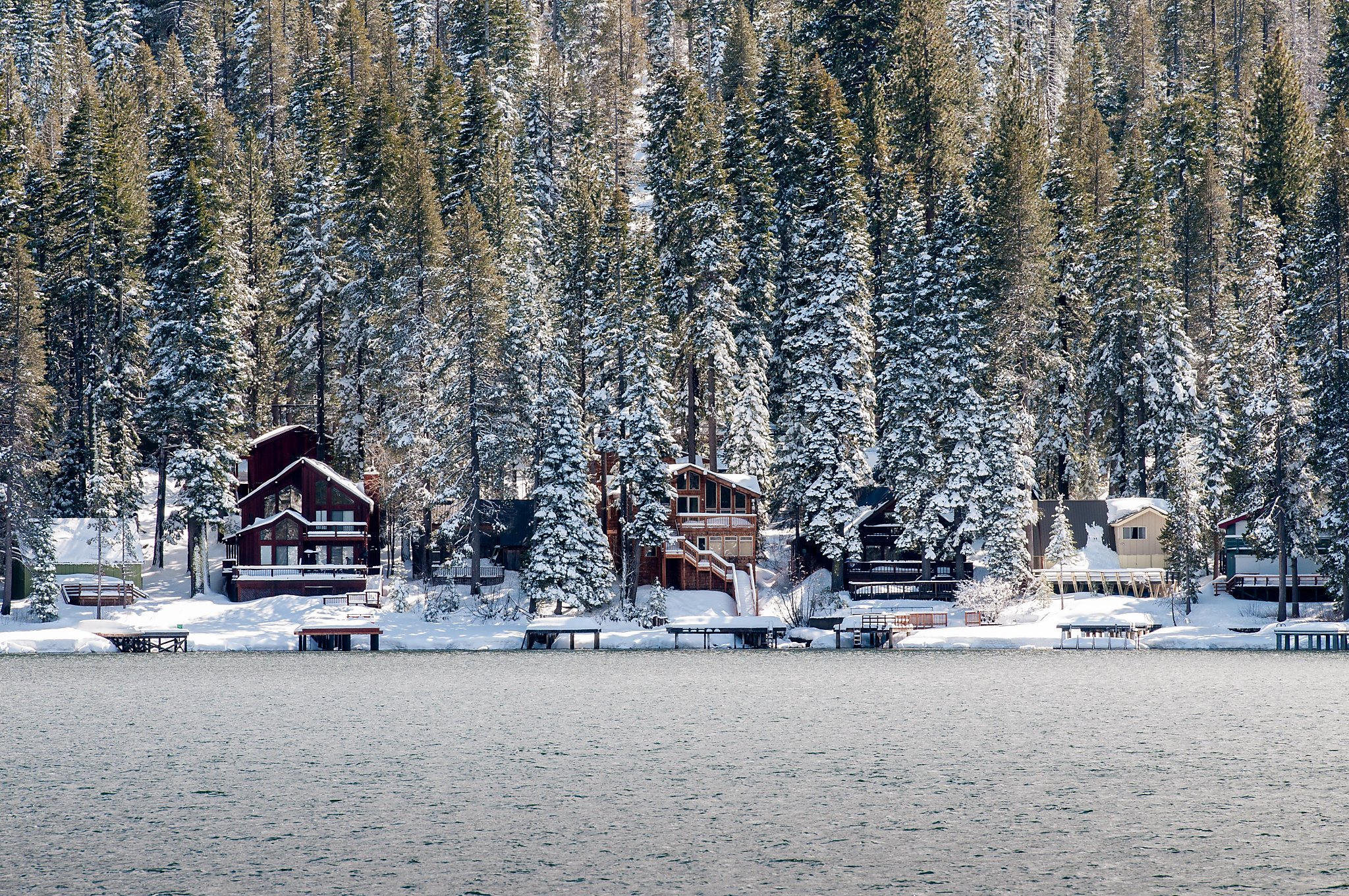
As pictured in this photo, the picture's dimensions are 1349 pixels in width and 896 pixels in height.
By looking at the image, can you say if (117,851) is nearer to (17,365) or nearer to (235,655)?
(235,655)

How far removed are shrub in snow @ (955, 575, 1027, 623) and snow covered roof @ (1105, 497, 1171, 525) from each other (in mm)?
7907

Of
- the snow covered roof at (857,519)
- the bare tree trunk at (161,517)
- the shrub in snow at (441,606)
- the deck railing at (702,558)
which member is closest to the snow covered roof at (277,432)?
the bare tree trunk at (161,517)

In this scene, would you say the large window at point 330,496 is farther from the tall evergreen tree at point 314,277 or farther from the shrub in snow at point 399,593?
the tall evergreen tree at point 314,277

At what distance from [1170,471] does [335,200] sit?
4313 centimetres

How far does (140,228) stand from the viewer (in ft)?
220

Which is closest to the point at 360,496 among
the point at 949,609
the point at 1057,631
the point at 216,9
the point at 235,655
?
the point at 235,655

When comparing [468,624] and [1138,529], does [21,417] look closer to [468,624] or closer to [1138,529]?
[468,624]

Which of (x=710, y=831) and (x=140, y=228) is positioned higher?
(x=140, y=228)

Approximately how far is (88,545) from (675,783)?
41.2 m

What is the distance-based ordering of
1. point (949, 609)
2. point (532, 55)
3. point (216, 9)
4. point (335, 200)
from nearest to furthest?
point (949, 609)
point (335, 200)
point (532, 55)
point (216, 9)

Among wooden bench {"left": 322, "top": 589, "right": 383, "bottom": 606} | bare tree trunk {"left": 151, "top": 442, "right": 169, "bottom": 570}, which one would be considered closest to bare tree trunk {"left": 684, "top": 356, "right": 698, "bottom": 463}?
wooden bench {"left": 322, "top": 589, "right": 383, "bottom": 606}

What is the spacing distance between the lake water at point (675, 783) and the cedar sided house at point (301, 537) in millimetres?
13169

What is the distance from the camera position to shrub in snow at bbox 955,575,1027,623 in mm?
61594

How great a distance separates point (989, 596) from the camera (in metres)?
61.8
